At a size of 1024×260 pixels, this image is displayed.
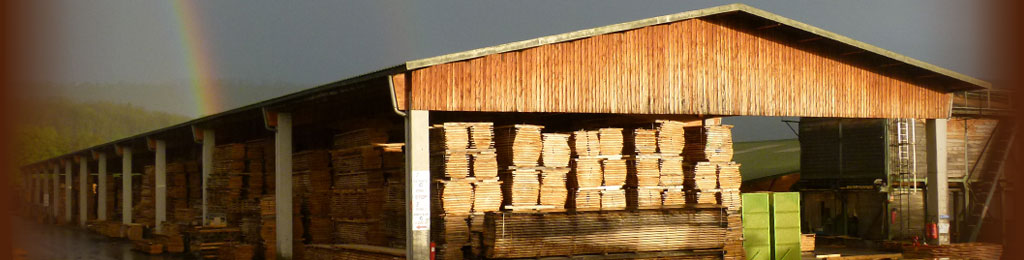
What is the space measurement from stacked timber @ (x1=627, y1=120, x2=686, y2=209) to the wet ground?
47.6ft

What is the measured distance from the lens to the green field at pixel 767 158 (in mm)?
41450

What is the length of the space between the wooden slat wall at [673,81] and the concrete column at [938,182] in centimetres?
56

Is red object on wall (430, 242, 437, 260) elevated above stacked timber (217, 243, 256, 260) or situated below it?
above

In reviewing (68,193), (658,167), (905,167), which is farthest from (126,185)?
(905,167)

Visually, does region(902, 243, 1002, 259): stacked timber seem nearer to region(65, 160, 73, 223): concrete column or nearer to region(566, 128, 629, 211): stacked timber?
region(566, 128, 629, 211): stacked timber

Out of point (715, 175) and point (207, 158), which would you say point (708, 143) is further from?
point (207, 158)

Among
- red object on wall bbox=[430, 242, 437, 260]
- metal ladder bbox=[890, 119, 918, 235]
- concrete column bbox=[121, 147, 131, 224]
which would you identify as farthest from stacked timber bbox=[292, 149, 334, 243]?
concrete column bbox=[121, 147, 131, 224]

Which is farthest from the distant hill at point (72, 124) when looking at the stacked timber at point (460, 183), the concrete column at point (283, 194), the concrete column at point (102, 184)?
the stacked timber at point (460, 183)

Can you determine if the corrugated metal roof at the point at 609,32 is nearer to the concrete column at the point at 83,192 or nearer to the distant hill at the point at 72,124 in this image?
the concrete column at the point at 83,192

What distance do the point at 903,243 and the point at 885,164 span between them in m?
4.69

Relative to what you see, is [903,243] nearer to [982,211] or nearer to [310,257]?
[982,211]

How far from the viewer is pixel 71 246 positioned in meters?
34.0

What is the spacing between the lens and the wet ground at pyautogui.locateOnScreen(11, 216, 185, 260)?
2908 cm

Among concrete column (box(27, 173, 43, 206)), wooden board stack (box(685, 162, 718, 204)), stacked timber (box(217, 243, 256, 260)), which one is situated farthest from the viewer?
concrete column (box(27, 173, 43, 206))
